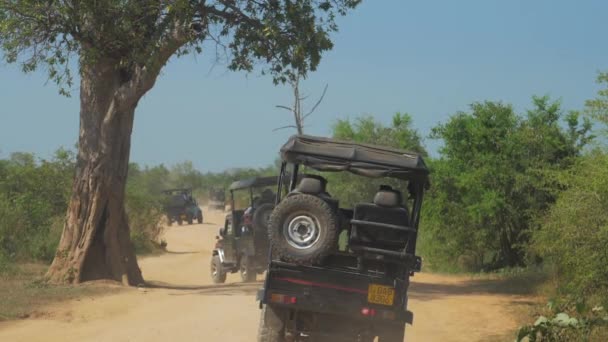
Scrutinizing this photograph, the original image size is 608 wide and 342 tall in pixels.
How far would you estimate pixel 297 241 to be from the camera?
34.6ft

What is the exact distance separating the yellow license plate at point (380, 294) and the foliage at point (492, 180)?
13.5m

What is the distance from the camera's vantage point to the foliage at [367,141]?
3600 centimetres

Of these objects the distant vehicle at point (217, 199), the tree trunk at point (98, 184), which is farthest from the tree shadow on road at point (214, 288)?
the distant vehicle at point (217, 199)

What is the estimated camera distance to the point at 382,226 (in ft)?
35.1

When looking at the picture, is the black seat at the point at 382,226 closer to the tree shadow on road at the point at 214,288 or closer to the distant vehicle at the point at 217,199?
the tree shadow on road at the point at 214,288

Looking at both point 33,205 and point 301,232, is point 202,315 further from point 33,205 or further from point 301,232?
point 33,205

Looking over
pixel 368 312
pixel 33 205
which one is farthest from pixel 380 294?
pixel 33 205

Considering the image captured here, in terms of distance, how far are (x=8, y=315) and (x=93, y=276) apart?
506cm

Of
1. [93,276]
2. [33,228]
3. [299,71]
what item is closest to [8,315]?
[93,276]

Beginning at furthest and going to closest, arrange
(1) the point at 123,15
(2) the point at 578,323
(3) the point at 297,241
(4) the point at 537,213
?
1. (4) the point at 537,213
2. (1) the point at 123,15
3. (3) the point at 297,241
4. (2) the point at 578,323

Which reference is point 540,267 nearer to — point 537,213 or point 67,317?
point 537,213

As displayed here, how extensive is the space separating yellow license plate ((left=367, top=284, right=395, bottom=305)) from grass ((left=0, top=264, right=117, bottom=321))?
689 cm

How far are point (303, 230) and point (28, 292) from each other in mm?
9425

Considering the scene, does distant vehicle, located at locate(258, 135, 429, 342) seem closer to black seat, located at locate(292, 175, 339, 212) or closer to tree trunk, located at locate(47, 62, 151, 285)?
black seat, located at locate(292, 175, 339, 212)
